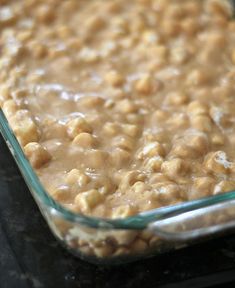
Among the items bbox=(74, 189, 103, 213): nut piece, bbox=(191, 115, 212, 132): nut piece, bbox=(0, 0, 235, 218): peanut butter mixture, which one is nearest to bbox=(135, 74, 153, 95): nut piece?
bbox=(0, 0, 235, 218): peanut butter mixture

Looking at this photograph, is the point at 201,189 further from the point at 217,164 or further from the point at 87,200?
the point at 87,200

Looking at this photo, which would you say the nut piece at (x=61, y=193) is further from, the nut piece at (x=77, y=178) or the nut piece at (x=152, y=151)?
the nut piece at (x=152, y=151)

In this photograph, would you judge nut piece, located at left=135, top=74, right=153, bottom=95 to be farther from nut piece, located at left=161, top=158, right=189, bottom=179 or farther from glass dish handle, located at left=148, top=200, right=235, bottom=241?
glass dish handle, located at left=148, top=200, right=235, bottom=241

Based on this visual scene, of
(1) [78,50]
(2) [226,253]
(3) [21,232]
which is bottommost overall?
(2) [226,253]

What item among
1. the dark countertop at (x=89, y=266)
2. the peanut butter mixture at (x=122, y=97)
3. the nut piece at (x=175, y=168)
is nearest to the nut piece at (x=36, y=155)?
the peanut butter mixture at (x=122, y=97)

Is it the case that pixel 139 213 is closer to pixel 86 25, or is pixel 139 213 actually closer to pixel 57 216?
pixel 57 216

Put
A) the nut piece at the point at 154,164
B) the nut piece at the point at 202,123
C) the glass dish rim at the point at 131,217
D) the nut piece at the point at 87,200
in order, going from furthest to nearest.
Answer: the nut piece at the point at 202,123 < the nut piece at the point at 154,164 < the nut piece at the point at 87,200 < the glass dish rim at the point at 131,217

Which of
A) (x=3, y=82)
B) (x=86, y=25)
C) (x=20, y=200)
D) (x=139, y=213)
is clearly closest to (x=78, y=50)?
(x=86, y=25)
